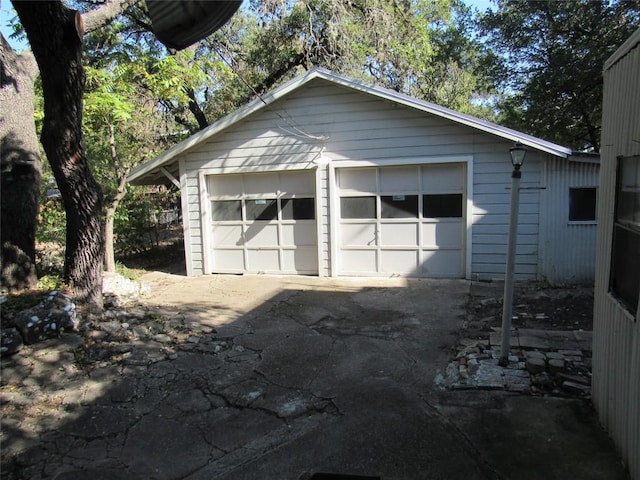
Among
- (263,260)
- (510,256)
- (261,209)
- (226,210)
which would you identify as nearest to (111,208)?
(226,210)

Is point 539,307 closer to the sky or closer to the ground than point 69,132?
closer to the ground

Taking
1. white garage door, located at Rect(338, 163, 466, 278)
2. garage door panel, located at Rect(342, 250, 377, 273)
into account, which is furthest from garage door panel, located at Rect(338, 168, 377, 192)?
garage door panel, located at Rect(342, 250, 377, 273)

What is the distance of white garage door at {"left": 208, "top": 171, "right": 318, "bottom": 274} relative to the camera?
30.7 ft

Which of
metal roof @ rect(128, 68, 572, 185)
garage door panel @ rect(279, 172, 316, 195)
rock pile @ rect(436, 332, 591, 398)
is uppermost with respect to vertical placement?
metal roof @ rect(128, 68, 572, 185)

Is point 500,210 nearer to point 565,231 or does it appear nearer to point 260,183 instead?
point 565,231

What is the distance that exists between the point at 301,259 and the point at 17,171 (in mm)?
5246

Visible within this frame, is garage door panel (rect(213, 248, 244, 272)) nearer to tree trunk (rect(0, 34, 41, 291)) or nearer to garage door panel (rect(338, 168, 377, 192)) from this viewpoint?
garage door panel (rect(338, 168, 377, 192))

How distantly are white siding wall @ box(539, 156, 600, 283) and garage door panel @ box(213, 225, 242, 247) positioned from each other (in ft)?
20.1

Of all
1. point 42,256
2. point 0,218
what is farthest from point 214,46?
point 0,218

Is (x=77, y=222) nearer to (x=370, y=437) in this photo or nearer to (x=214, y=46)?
(x=370, y=437)

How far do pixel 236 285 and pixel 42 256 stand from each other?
3959mm

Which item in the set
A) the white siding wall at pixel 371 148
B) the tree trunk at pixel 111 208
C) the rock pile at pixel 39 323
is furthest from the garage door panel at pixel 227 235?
the rock pile at pixel 39 323

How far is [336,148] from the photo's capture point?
29.0ft

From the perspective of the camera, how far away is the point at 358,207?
903cm
